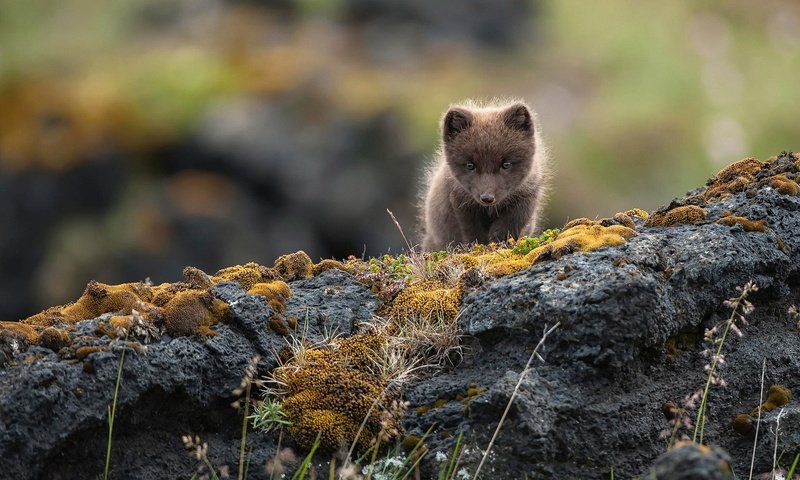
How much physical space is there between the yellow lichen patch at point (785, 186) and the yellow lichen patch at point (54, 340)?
3.99 m

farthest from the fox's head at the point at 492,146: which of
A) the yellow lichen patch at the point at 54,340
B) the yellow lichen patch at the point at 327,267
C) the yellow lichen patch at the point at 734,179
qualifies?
the yellow lichen patch at the point at 54,340

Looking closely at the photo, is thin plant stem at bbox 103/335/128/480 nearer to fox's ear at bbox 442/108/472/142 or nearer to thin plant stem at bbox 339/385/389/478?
thin plant stem at bbox 339/385/389/478

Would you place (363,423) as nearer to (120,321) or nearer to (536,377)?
(536,377)

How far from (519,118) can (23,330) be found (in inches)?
209

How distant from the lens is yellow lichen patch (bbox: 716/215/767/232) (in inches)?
212

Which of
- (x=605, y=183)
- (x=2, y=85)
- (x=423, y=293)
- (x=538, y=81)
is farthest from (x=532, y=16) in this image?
(x=423, y=293)

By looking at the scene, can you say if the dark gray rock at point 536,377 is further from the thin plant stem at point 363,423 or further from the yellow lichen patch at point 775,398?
the thin plant stem at point 363,423

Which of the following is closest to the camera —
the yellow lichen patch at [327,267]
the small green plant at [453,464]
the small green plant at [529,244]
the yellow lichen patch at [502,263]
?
the small green plant at [453,464]

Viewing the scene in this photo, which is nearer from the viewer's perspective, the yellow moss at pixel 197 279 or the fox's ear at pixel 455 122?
the yellow moss at pixel 197 279

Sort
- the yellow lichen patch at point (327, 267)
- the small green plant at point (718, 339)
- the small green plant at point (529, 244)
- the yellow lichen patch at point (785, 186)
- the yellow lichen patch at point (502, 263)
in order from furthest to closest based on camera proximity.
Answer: the yellow lichen patch at point (327, 267) → the small green plant at point (529, 244) → the yellow lichen patch at point (785, 186) → the yellow lichen patch at point (502, 263) → the small green plant at point (718, 339)

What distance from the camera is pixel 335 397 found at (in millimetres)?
4664

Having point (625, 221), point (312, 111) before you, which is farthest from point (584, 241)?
point (312, 111)

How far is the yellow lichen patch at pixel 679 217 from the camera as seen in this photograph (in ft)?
18.3

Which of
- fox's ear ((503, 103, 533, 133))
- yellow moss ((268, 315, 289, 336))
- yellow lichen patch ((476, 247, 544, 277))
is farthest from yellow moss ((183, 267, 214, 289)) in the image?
fox's ear ((503, 103, 533, 133))
